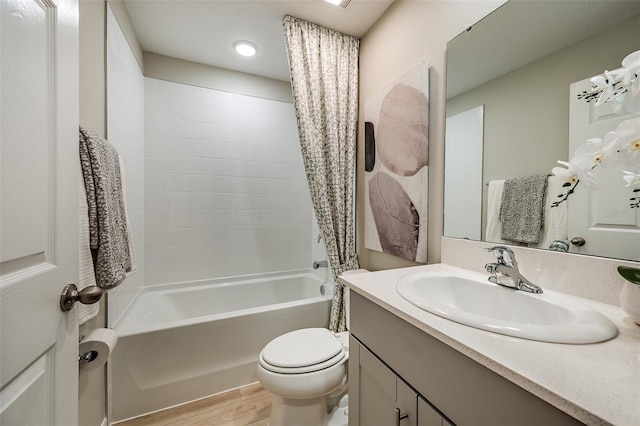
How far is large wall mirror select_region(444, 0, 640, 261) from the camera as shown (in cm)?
74

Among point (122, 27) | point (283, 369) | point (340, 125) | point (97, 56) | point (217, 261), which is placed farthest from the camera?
point (217, 261)

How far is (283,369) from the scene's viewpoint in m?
1.16

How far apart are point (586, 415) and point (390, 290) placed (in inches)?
21.4

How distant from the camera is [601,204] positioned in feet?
2.48

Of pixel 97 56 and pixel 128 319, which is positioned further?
pixel 128 319

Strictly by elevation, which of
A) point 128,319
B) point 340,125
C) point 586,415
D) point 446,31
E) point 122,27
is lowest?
point 128,319

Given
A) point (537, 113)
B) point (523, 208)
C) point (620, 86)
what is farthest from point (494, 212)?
point (620, 86)

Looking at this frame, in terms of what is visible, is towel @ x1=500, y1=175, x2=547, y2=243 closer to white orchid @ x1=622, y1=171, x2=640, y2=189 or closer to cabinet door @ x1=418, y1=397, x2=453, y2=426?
white orchid @ x1=622, y1=171, x2=640, y2=189

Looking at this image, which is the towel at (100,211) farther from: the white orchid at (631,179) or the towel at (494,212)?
the white orchid at (631,179)

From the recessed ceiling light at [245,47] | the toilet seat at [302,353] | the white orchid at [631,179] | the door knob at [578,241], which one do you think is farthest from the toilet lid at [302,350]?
the recessed ceiling light at [245,47]

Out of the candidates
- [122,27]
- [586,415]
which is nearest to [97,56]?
[122,27]

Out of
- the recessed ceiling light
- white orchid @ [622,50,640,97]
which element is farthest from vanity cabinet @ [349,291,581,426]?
the recessed ceiling light

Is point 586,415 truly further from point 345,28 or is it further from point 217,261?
point 217,261

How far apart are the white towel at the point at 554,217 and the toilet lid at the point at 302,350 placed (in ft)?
3.30
